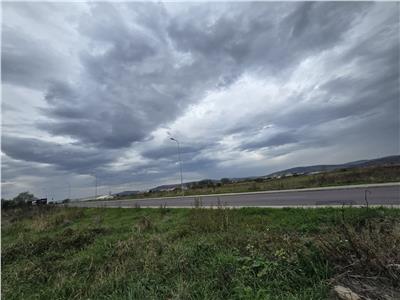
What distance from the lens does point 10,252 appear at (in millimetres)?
8375

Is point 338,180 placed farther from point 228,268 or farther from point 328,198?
point 228,268

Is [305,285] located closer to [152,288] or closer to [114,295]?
[152,288]

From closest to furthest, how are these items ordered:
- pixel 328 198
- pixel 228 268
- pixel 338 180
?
pixel 228 268, pixel 328 198, pixel 338 180

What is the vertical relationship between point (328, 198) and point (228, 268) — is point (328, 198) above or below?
above

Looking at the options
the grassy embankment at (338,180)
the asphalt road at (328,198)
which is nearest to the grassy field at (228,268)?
the asphalt road at (328,198)

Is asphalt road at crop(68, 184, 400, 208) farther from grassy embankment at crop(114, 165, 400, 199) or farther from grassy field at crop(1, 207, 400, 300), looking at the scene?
grassy embankment at crop(114, 165, 400, 199)

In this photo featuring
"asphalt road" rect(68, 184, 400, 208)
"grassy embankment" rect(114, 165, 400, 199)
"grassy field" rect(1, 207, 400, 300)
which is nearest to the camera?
"grassy field" rect(1, 207, 400, 300)

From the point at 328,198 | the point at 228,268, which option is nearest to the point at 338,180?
the point at 328,198

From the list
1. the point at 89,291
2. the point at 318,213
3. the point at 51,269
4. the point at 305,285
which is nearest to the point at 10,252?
the point at 51,269

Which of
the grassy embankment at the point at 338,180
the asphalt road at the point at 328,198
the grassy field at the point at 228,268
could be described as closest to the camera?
the grassy field at the point at 228,268

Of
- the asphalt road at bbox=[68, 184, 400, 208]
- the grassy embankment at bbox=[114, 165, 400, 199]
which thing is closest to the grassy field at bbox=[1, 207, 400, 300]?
the asphalt road at bbox=[68, 184, 400, 208]

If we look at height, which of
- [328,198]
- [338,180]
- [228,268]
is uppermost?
[338,180]

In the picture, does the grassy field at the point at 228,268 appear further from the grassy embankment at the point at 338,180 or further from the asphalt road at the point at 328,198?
the grassy embankment at the point at 338,180

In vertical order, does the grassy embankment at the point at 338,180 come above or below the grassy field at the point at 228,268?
above
